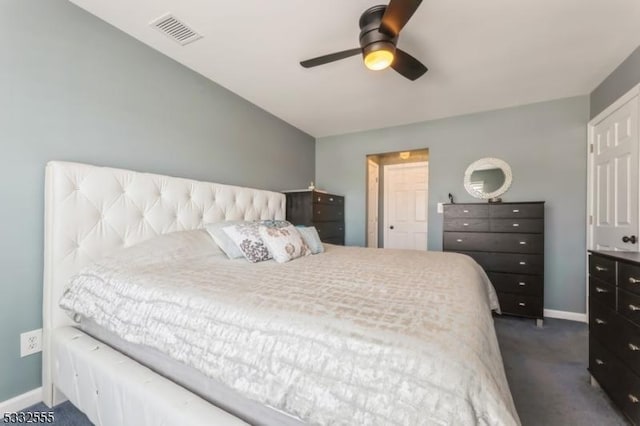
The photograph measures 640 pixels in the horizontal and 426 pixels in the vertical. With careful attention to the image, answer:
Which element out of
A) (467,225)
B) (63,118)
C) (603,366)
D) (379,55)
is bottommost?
(603,366)

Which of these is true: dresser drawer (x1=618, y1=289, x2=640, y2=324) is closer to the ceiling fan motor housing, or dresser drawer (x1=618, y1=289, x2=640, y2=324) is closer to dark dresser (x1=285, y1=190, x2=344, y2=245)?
the ceiling fan motor housing

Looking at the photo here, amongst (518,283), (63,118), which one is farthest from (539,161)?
(63,118)

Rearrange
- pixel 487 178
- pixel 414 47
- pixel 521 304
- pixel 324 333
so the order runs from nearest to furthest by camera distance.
→ pixel 324 333 < pixel 414 47 < pixel 521 304 < pixel 487 178

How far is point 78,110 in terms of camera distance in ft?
5.68

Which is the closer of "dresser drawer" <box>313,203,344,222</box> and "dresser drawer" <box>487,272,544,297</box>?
"dresser drawer" <box>487,272,544,297</box>

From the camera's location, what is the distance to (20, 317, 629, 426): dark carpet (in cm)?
151

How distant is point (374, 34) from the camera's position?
165 cm

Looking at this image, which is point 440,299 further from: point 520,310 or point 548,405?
point 520,310

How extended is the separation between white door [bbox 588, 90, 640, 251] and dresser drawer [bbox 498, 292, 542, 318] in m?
0.83

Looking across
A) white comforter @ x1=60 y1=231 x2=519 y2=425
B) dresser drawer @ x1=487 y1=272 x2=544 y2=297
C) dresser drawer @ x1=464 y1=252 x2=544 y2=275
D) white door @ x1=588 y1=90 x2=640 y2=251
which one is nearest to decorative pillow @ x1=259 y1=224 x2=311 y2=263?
white comforter @ x1=60 y1=231 x2=519 y2=425

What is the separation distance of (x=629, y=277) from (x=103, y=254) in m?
2.95

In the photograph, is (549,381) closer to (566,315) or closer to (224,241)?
(566,315)

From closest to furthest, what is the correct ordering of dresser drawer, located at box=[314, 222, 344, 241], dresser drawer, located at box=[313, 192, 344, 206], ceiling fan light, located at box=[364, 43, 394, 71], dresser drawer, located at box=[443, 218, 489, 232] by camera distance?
1. ceiling fan light, located at box=[364, 43, 394, 71]
2. dresser drawer, located at box=[443, 218, 489, 232]
3. dresser drawer, located at box=[313, 192, 344, 206]
4. dresser drawer, located at box=[314, 222, 344, 241]

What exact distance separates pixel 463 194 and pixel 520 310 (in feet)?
4.81
